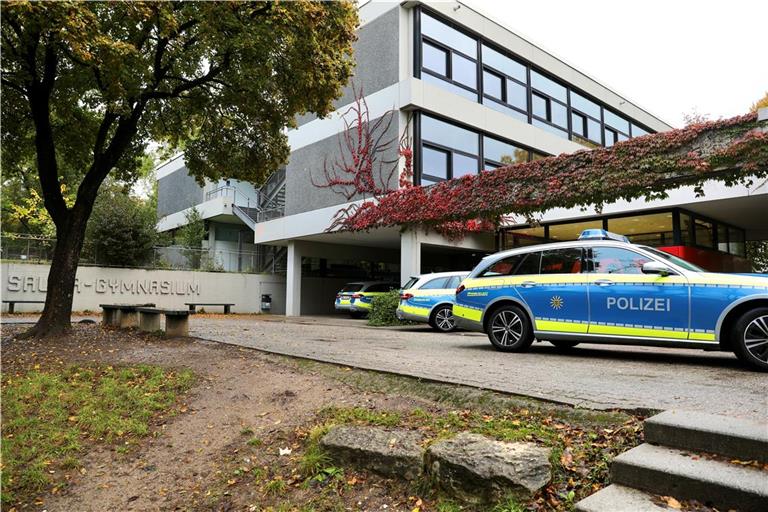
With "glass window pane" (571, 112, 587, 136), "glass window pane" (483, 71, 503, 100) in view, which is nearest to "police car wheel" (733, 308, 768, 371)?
"glass window pane" (483, 71, 503, 100)

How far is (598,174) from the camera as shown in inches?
597

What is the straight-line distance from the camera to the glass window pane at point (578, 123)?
2627 cm

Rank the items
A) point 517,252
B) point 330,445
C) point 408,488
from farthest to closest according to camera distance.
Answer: point 517,252 → point 330,445 → point 408,488

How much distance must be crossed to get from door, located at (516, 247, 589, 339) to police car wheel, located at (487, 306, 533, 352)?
23 centimetres

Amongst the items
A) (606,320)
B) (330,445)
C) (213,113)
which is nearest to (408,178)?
(213,113)

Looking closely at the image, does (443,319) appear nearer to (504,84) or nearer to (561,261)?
(561,261)

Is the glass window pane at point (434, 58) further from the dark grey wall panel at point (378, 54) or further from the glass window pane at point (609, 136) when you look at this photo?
the glass window pane at point (609, 136)

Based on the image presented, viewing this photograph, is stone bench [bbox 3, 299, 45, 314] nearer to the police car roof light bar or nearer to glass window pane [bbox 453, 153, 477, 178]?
glass window pane [bbox 453, 153, 477, 178]

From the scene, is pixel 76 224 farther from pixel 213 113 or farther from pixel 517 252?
pixel 517 252

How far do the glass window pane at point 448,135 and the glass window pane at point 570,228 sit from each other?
4.73 meters

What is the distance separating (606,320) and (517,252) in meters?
1.90

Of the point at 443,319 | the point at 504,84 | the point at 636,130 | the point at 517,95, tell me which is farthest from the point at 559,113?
the point at 443,319

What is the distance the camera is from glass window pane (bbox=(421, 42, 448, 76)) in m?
19.3

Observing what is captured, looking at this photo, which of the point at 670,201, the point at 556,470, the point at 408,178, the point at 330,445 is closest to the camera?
the point at 556,470
